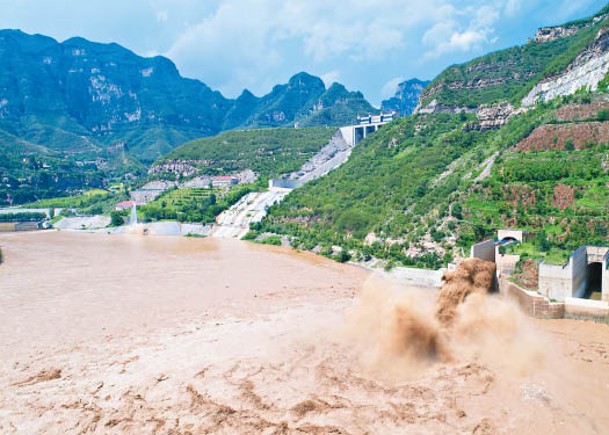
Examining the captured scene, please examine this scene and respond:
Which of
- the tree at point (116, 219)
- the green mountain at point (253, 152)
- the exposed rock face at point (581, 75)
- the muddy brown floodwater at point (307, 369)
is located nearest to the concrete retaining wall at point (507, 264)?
the muddy brown floodwater at point (307, 369)

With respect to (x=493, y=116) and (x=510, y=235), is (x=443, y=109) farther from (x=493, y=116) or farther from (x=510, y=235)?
(x=510, y=235)

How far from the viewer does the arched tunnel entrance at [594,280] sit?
92.6 ft

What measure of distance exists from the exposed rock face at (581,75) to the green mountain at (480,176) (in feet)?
0.47

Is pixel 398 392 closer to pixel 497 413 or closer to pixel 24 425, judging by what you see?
pixel 497 413

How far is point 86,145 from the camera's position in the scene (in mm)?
164750

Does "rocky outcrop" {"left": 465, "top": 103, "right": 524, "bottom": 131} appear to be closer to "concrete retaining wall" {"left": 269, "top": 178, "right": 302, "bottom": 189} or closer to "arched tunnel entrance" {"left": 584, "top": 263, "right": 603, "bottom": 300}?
"concrete retaining wall" {"left": 269, "top": 178, "right": 302, "bottom": 189}

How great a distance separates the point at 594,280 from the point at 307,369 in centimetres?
2052

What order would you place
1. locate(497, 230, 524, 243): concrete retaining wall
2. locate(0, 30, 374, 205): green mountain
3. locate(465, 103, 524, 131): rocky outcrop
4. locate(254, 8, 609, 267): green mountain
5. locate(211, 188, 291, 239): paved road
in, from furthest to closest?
locate(0, 30, 374, 205): green mountain → locate(211, 188, 291, 239): paved road → locate(465, 103, 524, 131): rocky outcrop → locate(254, 8, 609, 267): green mountain → locate(497, 230, 524, 243): concrete retaining wall

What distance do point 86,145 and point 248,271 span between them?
14510cm

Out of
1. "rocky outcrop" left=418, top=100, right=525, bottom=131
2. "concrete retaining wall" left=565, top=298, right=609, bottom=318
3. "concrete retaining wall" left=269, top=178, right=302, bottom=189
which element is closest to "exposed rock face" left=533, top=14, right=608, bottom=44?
"rocky outcrop" left=418, top=100, right=525, bottom=131

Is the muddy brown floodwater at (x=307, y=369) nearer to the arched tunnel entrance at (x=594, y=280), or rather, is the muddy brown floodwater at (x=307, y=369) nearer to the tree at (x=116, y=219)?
the arched tunnel entrance at (x=594, y=280)

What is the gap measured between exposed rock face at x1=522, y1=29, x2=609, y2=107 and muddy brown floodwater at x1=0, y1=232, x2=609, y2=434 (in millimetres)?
35568

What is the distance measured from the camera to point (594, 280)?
29.4m

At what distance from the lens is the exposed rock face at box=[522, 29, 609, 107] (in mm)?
49188
